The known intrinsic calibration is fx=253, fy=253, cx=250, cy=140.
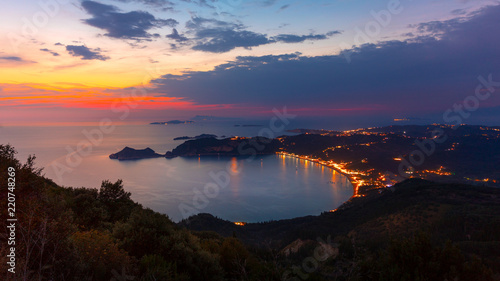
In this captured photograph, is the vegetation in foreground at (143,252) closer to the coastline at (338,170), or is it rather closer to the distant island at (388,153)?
the coastline at (338,170)

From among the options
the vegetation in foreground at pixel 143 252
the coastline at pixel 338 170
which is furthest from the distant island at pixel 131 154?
the vegetation in foreground at pixel 143 252

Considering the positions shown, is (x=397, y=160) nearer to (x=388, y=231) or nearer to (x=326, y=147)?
(x=326, y=147)

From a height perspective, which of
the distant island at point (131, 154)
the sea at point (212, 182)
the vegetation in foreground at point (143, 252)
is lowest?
the sea at point (212, 182)

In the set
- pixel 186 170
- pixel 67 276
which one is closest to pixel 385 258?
pixel 67 276

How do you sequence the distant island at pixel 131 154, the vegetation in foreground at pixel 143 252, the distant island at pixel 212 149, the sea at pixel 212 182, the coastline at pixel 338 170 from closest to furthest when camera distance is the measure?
the vegetation in foreground at pixel 143 252 → the sea at pixel 212 182 → the coastline at pixel 338 170 → the distant island at pixel 131 154 → the distant island at pixel 212 149

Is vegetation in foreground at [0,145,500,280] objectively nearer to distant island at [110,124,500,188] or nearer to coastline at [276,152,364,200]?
coastline at [276,152,364,200]

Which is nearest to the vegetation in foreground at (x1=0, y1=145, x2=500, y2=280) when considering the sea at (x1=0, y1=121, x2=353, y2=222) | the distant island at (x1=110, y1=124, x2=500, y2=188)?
the sea at (x1=0, y1=121, x2=353, y2=222)

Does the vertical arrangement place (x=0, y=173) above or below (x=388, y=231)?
above

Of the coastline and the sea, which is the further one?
the coastline

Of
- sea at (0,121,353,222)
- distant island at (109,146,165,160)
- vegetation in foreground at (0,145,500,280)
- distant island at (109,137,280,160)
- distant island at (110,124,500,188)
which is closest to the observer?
vegetation in foreground at (0,145,500,280)

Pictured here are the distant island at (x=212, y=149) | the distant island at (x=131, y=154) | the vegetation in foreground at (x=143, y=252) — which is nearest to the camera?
the vegetation in foreground at (x=143, y=252)

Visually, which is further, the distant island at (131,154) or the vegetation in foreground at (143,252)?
the distant island at (131,154)
